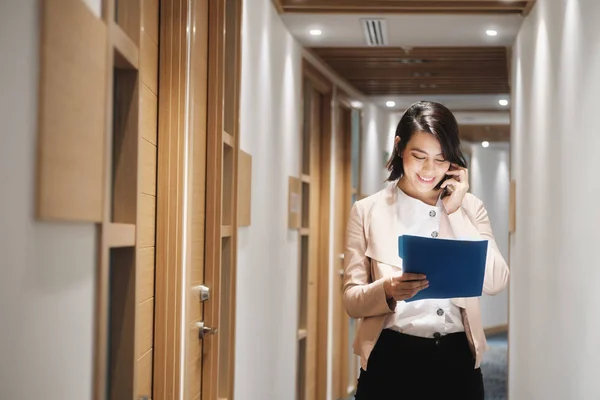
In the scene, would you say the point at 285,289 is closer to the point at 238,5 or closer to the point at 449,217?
the point at 238,5

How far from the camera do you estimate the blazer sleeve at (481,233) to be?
2.17 metres

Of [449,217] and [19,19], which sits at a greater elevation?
[19,19]

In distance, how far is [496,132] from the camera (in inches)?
384

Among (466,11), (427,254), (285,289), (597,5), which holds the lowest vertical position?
(285,289)

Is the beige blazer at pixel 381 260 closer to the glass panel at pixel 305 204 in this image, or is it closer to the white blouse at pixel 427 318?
the white blouse at pixel 427 318

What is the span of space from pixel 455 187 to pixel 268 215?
1917mm

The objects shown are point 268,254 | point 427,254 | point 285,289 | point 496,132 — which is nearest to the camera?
point 427,254

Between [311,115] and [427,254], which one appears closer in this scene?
[427,254]

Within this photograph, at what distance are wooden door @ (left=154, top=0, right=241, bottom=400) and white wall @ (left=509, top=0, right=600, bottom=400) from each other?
48.5 inches

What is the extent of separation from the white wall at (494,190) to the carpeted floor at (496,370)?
36 centimetres

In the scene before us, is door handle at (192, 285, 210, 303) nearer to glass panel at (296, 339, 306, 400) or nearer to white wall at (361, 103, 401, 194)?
glass panel at (296, 339, 306, 400)

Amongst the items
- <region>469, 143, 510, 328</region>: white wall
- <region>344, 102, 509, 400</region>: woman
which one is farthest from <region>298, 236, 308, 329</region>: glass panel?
<region>469, 143, 510, 328</region>: white wall

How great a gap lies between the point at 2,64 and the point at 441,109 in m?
1.28

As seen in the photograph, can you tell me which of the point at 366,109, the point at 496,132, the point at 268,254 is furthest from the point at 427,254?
the point at 496,132
